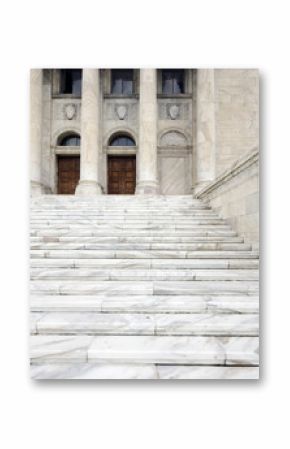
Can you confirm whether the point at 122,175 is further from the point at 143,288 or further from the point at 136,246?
the point at 143,288

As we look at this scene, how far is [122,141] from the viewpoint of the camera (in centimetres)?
1394

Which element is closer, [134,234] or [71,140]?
[134,234]

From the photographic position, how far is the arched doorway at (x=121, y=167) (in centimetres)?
1307

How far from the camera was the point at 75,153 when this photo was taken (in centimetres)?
1338

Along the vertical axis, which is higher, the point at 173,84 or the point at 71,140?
the point at 173,84

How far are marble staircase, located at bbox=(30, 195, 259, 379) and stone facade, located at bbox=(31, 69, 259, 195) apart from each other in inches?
203

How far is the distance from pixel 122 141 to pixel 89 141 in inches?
139

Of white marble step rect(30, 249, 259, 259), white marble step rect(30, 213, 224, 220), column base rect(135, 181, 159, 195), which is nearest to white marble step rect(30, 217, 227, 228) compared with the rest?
white marble step rect(30, 213, 224, 220)

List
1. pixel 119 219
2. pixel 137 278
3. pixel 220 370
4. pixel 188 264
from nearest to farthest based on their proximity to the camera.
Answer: pixel 220 370 → pixel 137 278 → pixel 188 264 → pixel 119 219

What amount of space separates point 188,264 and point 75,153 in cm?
1086

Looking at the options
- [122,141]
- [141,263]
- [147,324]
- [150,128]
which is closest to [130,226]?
[141,263]

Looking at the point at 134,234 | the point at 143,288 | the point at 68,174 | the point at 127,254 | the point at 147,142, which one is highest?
the point at 147,142
